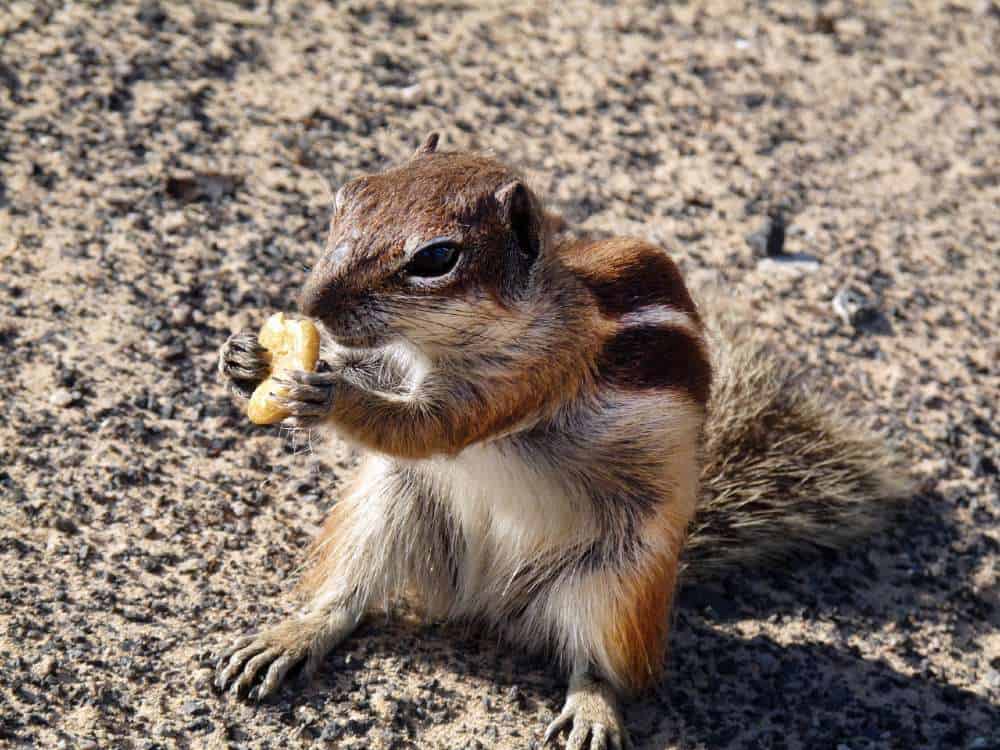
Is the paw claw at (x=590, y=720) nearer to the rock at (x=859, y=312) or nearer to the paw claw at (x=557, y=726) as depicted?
the paw claw at (x=557, y=726)

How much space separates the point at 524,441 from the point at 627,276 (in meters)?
0.50

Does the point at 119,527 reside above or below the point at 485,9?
below

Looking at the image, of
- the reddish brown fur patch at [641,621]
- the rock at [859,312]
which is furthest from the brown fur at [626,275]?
the rock at [859,312]

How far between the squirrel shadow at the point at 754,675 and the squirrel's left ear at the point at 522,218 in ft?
3.69

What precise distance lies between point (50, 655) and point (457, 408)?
1156 mm

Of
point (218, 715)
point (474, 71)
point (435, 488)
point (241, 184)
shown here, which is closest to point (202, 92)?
point (241, 184)

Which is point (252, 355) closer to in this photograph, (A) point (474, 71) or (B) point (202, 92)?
(B) point (202, 92)

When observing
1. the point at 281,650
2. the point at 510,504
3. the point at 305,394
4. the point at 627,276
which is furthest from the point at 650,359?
the point at 281,650

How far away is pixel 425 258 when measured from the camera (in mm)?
2721

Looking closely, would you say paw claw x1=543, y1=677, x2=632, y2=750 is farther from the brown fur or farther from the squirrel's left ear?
the squirrel's left ear

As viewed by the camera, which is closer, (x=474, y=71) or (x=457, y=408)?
(x=457, y=408)

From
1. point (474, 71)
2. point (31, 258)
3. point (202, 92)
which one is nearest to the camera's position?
point (31, 258)

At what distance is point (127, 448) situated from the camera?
3703mm

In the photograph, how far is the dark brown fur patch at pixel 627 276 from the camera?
3184mm
